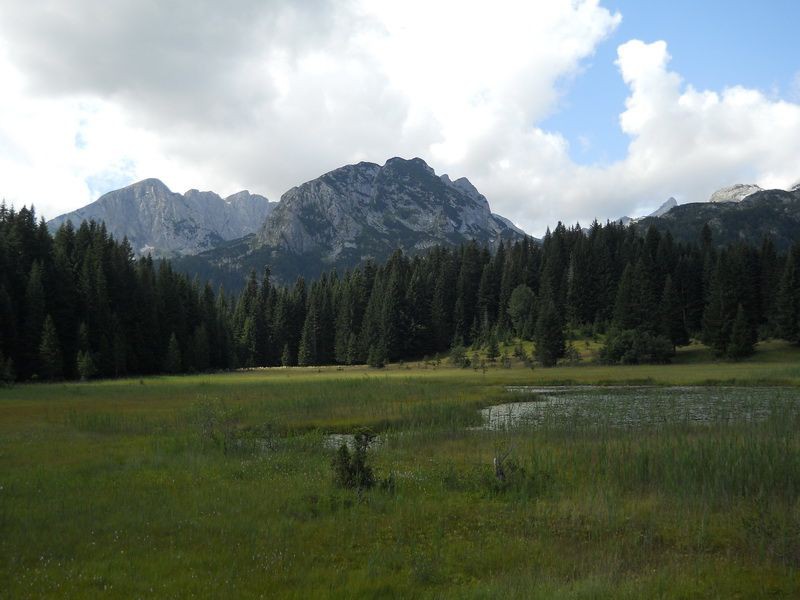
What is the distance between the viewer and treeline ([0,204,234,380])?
66.6 meters

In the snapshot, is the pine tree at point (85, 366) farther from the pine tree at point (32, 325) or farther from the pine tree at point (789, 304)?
the pine tree at point (789, 304)

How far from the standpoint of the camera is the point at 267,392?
4575 cm

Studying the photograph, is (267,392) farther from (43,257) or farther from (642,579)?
(43,257)

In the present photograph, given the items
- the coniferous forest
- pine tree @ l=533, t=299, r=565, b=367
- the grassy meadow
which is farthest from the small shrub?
pine tree @ l=533, t=299, r=565, b=367

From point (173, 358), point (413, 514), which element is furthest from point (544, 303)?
point (413, 514)

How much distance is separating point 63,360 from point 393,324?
193 ft

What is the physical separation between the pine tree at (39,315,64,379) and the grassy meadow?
150ft

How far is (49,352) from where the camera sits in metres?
65.2

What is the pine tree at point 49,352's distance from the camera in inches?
2554

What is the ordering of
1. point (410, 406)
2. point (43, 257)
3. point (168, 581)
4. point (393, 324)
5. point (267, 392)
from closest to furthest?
1. point (168, 581)
2. point (410, 406)
3. point (267, 392)
4. point (43, 257)
5. point (393, 324)

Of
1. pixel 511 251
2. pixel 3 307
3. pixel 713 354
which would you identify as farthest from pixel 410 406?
pixel 511 251

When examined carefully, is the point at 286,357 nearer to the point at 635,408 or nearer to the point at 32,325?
the point at 32,325

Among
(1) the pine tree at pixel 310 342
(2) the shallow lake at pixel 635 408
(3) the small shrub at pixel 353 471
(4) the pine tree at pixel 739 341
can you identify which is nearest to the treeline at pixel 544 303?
(4) the pine tree at pixel 739 341

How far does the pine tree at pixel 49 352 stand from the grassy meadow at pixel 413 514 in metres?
45.7
